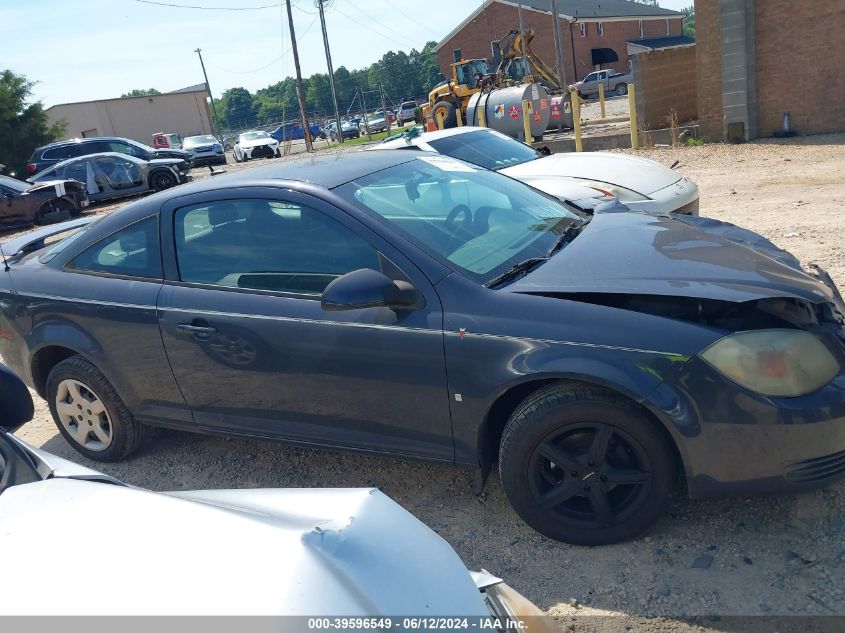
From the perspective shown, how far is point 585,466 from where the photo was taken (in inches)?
118

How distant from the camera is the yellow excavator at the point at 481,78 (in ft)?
86.0

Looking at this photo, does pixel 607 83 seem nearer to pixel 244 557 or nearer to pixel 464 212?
pixel 464 212

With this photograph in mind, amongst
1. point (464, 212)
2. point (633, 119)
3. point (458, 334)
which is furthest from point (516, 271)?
point (633, 119)

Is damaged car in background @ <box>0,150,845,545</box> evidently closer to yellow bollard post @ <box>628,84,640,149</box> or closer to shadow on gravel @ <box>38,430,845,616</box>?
shadow on gravel @ <box>38,430,845,616</box>

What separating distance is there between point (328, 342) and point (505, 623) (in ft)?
5.97

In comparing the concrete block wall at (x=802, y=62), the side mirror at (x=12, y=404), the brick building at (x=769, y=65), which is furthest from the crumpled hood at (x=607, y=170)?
the concrete block wall at (x=802, y=62)

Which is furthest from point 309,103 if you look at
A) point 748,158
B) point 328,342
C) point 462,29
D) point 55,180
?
point 328,342

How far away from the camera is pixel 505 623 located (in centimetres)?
178

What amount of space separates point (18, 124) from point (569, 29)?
38338 mm

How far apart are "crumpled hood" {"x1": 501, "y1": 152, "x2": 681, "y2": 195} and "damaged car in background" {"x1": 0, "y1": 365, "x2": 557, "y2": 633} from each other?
5.64 m

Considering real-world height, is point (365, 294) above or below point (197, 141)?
below

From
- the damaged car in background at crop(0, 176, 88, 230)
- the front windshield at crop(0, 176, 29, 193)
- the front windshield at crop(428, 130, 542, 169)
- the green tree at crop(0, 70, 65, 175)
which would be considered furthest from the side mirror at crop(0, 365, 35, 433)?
the green tree at crop(0, 70, 65, 175)

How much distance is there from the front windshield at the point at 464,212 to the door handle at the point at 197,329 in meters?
0.93

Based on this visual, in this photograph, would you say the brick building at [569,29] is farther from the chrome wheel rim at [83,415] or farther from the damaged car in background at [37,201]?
the chrome wheel rim at [83,415]
